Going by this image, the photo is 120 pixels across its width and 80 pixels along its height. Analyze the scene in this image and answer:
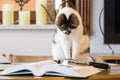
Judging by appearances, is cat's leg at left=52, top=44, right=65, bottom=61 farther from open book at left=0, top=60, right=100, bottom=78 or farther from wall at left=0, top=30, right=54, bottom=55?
wall at left=0, top=30, right=54, bottom=55

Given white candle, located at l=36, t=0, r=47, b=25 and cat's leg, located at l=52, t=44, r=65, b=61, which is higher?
white candle, located at l=36, t=0, r=47, b=25

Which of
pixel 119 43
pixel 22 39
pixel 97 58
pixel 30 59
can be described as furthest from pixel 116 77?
pixel 22 39

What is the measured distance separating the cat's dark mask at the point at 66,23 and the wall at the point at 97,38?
1.51 m

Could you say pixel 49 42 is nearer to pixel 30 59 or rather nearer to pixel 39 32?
pixel 39 32

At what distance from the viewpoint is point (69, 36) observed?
4.72ft

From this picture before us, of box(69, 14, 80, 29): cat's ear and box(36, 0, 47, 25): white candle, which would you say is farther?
box(36, 0, 47, 25): white candle

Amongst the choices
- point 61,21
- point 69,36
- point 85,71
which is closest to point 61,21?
point 61,21

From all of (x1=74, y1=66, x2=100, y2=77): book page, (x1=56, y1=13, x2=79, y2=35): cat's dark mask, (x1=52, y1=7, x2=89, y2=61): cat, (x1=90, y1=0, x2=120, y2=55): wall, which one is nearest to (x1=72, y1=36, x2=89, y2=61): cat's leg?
(x1=52, y1=7, x2=89, y2=61): cat

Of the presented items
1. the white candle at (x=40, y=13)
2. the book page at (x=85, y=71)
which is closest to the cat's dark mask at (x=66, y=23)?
the book page at (x=85, y=71)

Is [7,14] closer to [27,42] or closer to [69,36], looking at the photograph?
[27,42]

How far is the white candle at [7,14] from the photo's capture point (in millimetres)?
2830

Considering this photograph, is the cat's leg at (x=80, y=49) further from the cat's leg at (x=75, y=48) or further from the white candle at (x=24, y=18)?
the white candle at (x=24, y=18)

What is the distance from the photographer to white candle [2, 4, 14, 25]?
9.29 feet

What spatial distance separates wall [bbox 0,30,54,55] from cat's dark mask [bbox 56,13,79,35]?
4.98ft
